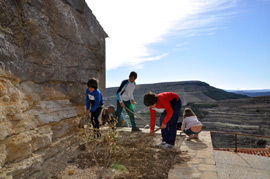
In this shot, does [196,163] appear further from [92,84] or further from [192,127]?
[92,84]

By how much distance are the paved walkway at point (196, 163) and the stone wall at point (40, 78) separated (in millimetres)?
2031

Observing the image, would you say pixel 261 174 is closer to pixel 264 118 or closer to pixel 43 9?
Result: pixel 43 9

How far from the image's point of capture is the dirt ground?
2.81 meters

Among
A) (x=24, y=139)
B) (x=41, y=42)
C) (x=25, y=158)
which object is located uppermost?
(x=41, y=42)

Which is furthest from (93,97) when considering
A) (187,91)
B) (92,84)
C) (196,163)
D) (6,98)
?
(187,91)

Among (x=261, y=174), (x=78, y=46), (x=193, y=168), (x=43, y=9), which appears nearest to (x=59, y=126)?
(x=78, y=46)

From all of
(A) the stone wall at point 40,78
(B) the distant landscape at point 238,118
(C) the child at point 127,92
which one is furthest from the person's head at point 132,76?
(B) the distant landscape at point 238,118

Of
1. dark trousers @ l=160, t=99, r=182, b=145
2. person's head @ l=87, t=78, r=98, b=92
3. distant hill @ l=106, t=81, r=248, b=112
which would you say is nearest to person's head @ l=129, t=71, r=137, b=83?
person's head @ l=87, t=78, r=98, b=92

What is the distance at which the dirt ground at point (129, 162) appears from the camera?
2.81 m

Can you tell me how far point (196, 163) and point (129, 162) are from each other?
113 cm

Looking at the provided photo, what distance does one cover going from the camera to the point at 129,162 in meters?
3.28

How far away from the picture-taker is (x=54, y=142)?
3.30m

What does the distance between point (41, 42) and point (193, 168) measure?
10.2ft

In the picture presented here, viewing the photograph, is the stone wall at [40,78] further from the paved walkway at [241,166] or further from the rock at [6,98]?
the paved walkway at [241,166]
